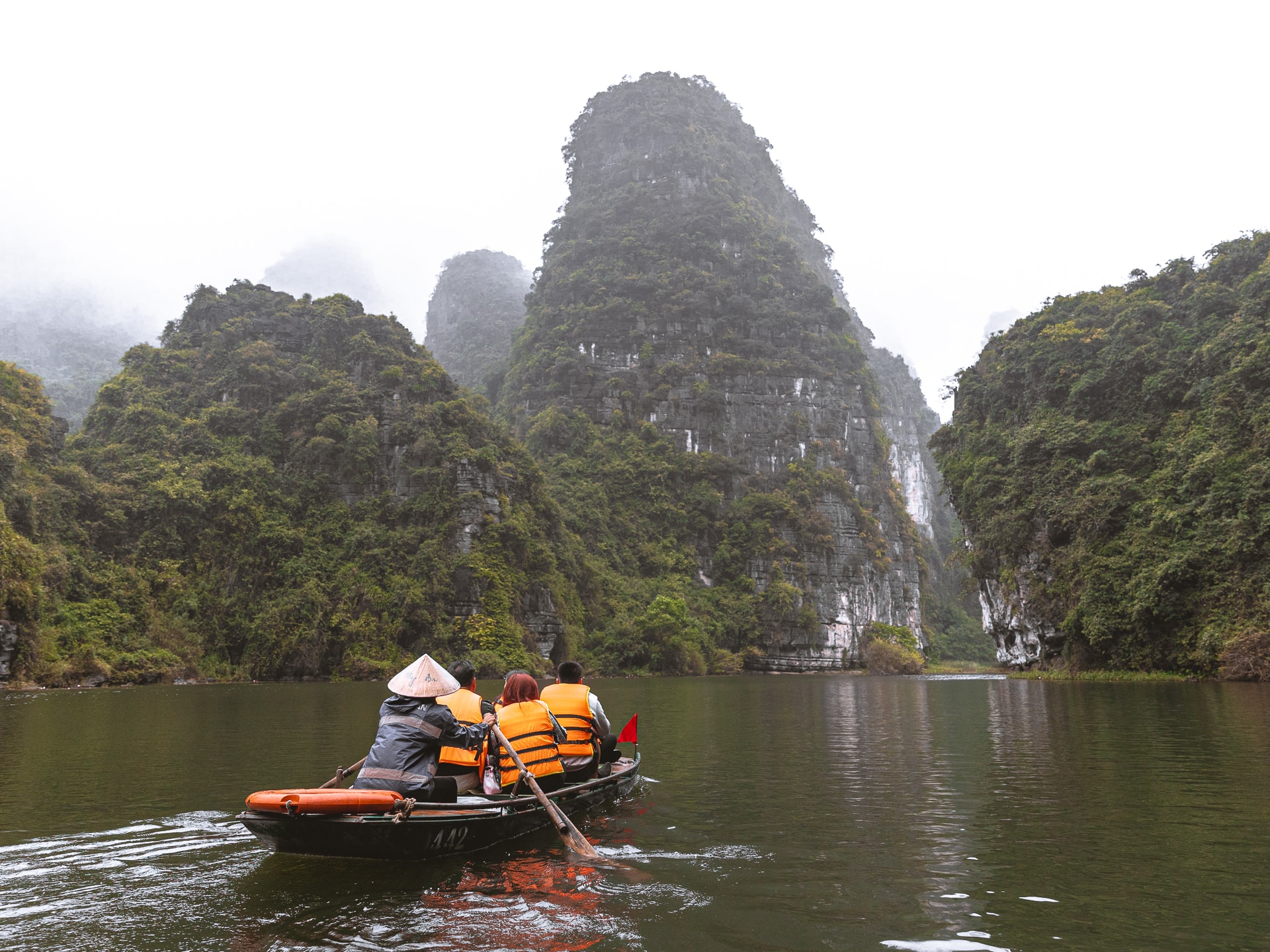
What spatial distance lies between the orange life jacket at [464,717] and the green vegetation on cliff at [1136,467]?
24.8 metres

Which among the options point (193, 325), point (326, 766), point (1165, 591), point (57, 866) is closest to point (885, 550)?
point (1165, 591)

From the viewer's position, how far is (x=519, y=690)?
732cm

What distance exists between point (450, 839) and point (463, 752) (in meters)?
0.78

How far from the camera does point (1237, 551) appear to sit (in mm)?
24391

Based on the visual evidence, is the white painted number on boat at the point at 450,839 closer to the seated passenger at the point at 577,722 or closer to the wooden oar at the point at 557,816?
the wooden oar at the point at 557,816

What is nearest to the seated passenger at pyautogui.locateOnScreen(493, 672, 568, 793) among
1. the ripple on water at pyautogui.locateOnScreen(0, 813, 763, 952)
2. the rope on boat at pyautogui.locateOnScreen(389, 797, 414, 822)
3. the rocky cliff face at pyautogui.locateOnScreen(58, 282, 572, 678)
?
the ripple on water at pyautogui.locateOnScreen(0, 813, 763, 952)

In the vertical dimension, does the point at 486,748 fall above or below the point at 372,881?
above

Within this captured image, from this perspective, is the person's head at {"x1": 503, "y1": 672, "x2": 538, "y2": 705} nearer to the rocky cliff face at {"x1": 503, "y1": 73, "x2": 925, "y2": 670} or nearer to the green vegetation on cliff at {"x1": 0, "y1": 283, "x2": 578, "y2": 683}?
the green vegetation on cliff at {"x1": 0, "y1": 283, "x2": 578, "y2": 683}

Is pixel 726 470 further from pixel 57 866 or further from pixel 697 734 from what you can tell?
pixel 57 866

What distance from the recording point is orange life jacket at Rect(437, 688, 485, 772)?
657 centimetres

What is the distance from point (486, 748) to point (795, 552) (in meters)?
50.6

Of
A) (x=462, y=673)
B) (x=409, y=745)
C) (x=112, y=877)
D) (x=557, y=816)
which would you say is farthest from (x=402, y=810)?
(x=112, y=877)

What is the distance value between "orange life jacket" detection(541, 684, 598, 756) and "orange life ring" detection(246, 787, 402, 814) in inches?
102

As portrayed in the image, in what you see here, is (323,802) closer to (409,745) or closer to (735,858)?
(409,745)
